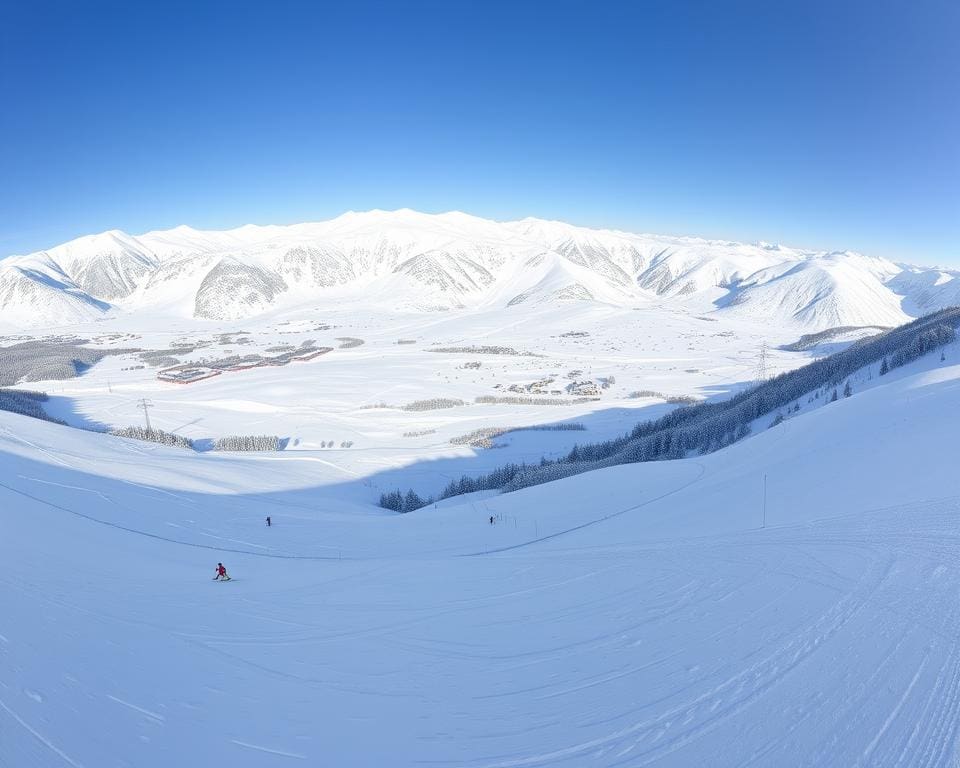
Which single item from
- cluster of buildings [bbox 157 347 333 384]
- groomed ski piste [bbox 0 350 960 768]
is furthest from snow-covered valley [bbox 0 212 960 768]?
cluster of buildings [bbox 157 347 333 384]

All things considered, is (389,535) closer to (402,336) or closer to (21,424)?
(21,424)

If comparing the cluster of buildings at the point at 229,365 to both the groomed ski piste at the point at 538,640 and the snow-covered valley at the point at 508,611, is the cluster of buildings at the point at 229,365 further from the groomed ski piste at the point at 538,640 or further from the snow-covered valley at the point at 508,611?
the groomed ski piste at the point at 538,640

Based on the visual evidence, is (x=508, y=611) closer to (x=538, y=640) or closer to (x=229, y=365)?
(x=538, y=640)

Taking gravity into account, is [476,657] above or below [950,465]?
below

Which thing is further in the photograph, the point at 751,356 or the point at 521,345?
the point at 521,345

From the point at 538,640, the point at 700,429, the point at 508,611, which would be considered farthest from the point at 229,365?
the point at 538,640

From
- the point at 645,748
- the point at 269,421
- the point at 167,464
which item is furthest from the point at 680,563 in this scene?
the point at 269,421

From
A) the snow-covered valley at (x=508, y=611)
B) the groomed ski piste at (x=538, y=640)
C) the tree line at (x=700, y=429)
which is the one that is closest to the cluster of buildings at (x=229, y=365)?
the snow-covered valley at (x=508, y=611)

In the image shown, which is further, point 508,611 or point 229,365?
point 229,365
